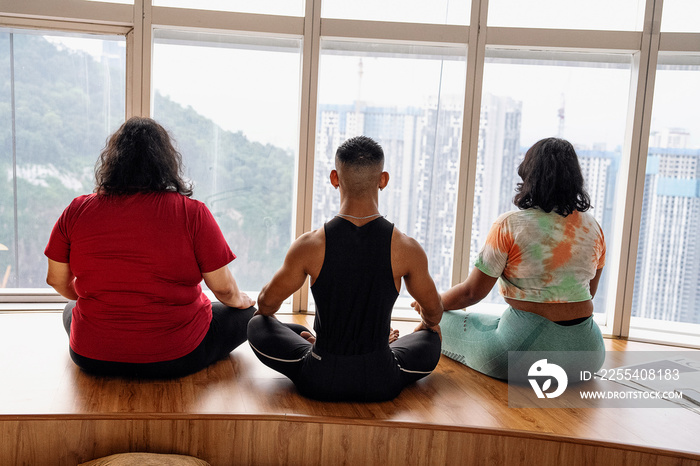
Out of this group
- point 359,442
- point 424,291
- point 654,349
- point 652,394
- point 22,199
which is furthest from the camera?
point 22,199

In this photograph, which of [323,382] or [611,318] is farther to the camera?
[611,318]

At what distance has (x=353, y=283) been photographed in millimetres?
2070

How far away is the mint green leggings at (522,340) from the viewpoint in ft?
8.04

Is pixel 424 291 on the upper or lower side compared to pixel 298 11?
lower

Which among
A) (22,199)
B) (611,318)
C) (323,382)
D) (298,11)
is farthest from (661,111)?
(22,199)

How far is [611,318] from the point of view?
3.55m

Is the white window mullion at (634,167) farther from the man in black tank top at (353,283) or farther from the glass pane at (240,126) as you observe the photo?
the glass pane at (240,126)

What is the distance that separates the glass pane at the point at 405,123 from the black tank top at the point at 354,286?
5.11 feet

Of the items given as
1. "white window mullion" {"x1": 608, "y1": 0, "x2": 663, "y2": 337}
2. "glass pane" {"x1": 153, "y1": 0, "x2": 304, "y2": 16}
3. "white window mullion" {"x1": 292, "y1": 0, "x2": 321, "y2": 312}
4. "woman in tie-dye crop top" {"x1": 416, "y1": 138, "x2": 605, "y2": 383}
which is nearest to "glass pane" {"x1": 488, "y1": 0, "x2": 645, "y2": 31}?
"white window mullion" {"x1": 608, "y1": 0, "x2": 663, "y2": 337}

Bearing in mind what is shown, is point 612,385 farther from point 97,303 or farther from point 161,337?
point 97,303

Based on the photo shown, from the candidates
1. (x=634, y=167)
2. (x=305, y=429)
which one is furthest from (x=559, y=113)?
(x=305, y=429)

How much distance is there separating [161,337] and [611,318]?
2621mm

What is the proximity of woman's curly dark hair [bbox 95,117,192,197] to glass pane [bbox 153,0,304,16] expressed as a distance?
4.41 ft

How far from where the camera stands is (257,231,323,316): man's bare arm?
2096 mm
